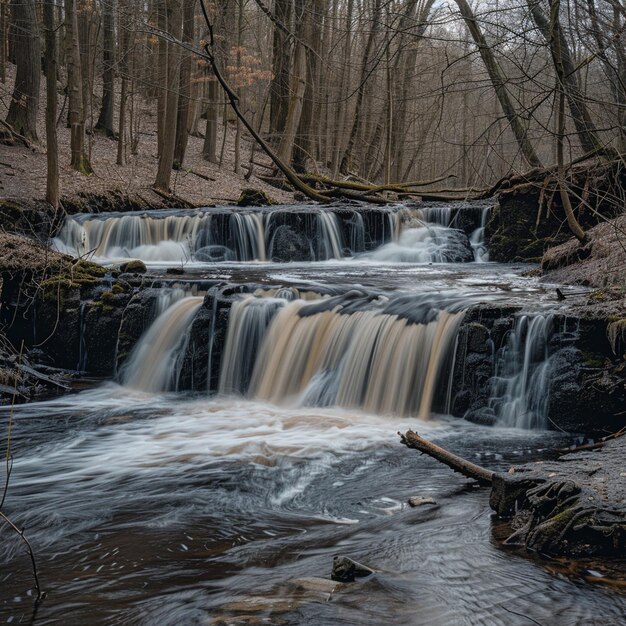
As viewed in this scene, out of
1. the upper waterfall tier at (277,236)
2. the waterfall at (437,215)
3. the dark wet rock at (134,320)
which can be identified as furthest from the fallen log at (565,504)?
the waterfall at (437,215)

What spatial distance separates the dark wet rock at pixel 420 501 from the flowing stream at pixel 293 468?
0.26 ft

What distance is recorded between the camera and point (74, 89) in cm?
1742

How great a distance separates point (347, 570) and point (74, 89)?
637 inches

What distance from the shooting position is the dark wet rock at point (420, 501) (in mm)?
5258

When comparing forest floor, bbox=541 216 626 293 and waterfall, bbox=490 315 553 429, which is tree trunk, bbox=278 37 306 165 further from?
waterfall, bbox=490 315 553 429

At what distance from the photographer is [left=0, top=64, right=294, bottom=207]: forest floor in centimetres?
1706

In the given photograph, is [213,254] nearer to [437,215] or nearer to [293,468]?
[437,215]

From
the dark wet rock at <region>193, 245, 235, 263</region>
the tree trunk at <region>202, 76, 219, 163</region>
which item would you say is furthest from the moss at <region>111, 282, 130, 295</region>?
the tree trunk at <region>202, 76, 219, 163</region>

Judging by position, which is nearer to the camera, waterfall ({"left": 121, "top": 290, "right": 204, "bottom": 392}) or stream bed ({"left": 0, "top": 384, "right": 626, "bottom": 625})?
stream bed ({"left": 0, "top": 384, "right": 626, "bottom": 625})

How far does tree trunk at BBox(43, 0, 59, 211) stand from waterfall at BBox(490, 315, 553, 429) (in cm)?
1010

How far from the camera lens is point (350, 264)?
15.8 metres

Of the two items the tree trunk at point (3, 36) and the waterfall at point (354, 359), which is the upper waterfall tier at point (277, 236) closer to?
the waterfall at point (354, 359)

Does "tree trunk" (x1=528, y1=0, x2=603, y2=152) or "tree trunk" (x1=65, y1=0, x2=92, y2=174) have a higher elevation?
"tree trunk" (x1=65, y1=0, x2=92, y2=174)

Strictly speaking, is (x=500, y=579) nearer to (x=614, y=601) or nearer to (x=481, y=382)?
(x=614, y=601)
